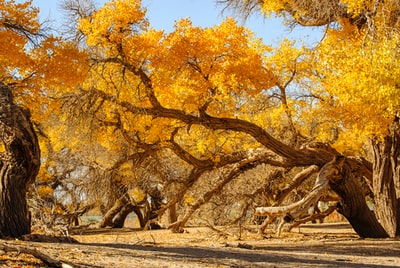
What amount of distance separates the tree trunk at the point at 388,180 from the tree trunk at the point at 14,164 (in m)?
8.66

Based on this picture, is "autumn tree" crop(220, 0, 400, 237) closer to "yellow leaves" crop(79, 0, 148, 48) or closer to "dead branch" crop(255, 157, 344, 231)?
"dead branch" crop(255, 157, 344, 231)

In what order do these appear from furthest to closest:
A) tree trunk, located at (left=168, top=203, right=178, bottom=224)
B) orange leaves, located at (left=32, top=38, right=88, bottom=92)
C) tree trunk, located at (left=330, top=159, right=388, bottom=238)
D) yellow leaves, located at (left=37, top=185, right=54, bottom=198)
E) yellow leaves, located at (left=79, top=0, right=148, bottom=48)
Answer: yellow leaves, located at (left=37, top=185, right=54, bottom=198)
tree trunk, located at (left=168, top=203, right=178, bottom=224)
tree trunk, located at (left=330, top=159, right=388, bottom=238)
orange leaves, located at (left=32, top=38, right=88, bottom=92)
yellow leaves, located at (left=79, top=0, right=148, bottom=48)

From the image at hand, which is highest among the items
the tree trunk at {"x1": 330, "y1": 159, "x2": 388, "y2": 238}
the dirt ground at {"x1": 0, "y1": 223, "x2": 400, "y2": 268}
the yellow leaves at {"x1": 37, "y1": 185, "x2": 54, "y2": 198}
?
the yellow leaves at {"x1": 37, "y1": 185, "x2": 54, "y2": 198}

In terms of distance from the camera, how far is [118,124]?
11.0 meters

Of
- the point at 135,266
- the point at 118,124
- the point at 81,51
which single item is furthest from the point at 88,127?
the point at 135,266

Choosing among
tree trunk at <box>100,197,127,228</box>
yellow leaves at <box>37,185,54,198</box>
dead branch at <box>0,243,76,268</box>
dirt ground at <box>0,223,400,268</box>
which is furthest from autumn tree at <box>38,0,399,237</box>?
tree trunk at <box>100,197,127,228</box>

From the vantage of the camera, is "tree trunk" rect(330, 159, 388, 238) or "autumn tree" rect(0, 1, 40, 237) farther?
"tree trunk" rect(330, 159, 388, 238)

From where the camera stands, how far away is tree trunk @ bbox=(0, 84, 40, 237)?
8047mm

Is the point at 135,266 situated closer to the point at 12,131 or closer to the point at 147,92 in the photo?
the point at 12,131

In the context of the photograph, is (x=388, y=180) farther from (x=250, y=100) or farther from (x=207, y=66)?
(x=207, y=66)

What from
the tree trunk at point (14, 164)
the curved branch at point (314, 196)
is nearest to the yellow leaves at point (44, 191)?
the curved branch at point (314, 196)

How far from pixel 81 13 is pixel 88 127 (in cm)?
281

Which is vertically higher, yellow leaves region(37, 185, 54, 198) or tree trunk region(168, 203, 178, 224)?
yellow leaves region(37, 185, 54, 198)

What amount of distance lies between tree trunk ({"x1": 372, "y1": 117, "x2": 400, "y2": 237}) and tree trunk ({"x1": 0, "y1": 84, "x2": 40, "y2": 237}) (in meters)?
8.66
